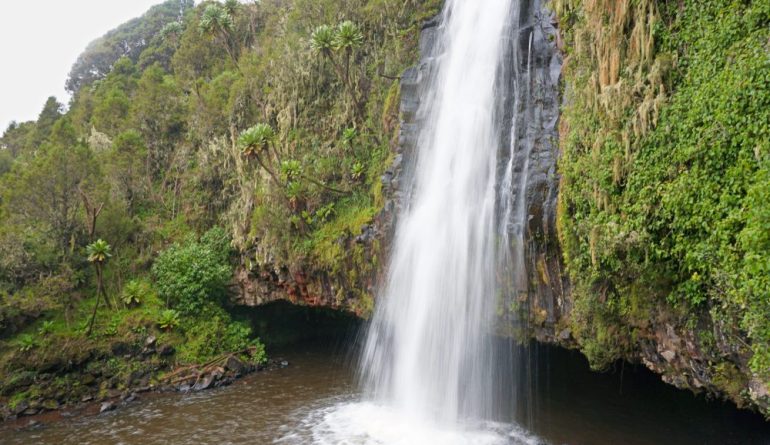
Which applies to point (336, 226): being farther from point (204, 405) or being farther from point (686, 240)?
point (686, 240)

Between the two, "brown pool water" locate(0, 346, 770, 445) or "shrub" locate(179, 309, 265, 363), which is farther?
"shrub" locate(179, 309, 265, 363)

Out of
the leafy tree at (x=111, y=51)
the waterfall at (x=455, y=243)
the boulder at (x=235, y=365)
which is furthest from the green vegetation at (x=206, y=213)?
the leafy tree at (x=111, y=51)

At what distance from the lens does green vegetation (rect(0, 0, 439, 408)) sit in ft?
63.8

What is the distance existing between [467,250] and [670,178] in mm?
5875

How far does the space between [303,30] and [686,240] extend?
24472 millimetres

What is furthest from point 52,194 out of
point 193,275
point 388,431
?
point 388,431

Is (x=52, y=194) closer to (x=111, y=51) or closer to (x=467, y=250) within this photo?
(x=467, y=250)

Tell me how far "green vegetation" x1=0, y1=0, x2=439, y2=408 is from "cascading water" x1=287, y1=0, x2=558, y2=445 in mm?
2784

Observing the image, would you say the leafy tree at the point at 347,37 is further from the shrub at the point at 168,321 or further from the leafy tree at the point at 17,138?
the leafy tree at the point at 17,138

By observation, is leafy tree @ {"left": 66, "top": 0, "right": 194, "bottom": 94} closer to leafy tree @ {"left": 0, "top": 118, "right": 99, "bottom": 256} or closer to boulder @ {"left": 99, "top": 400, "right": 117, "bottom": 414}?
leafy tree @ {"left": 0, "top": 118, "right": 99, "bottom": 256}

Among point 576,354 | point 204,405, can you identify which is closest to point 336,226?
A: point 204,405

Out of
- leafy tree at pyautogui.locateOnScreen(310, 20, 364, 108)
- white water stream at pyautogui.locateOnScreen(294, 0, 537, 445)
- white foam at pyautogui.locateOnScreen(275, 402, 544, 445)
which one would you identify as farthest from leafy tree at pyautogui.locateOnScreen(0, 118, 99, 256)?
white water stream at pyautogui.locateOnScreen(294, 0, 537, 445)

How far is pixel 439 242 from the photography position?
1477cm

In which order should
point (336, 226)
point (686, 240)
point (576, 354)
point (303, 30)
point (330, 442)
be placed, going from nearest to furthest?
1. point (686, 240)
2. point (330, 442)
3. point (576, 354)
4. point (336, 226)
5. point (303, 30)
